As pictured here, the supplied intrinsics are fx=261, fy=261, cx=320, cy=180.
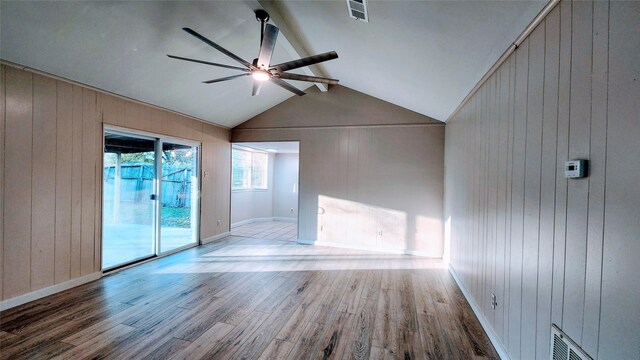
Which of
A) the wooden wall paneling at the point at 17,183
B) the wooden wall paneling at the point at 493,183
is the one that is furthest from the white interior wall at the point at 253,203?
the wooden wall paneling at the point at 493,183

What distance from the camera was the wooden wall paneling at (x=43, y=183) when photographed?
2777mm

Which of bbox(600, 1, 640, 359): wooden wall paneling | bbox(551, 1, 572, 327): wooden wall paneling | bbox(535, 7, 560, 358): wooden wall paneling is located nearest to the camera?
bbox(600, 1, 640, 359): wooden wall paneling

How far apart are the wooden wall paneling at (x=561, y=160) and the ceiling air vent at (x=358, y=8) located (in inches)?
46.1

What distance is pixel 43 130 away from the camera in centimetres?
283

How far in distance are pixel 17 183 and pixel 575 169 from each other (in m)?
4.49

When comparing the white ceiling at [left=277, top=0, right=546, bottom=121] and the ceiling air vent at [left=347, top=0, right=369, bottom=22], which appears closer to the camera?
the white ceiling at [left=277, top=0, right=546, bottom=121]

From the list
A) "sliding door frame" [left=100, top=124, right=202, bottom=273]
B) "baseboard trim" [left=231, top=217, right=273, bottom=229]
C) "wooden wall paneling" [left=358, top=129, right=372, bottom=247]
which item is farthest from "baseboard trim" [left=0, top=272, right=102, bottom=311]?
"wooden wall paneling" [left=358, top=129, right=372, bottom=247]

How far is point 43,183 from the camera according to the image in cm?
285

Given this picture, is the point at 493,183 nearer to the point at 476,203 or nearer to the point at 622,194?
the point at 476,203

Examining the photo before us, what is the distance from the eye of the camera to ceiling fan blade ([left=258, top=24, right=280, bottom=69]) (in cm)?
212

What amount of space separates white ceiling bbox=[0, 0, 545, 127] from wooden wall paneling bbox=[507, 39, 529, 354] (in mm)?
266

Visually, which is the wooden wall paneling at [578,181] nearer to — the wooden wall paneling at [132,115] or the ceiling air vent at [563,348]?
the ceiling air vent at [563,348]

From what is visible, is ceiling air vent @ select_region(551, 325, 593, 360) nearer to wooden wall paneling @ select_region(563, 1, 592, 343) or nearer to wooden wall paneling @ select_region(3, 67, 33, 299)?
wooden wall paneling @ select_region(563, 1, 592, 343)

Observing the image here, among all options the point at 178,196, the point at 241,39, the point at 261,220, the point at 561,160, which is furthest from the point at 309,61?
the point at 261,220
